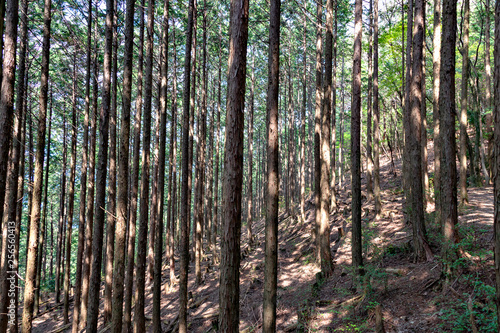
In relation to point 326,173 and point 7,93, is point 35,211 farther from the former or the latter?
point 326,173

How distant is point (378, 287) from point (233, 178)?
5.79 metres

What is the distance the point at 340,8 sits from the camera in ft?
57.1

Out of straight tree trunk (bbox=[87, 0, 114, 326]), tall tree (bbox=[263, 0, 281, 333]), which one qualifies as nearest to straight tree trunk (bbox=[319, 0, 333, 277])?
tall tree (bbox=[263, 0, 281, 333])

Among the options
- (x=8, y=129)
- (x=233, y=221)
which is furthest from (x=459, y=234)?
(x=8, y=129)

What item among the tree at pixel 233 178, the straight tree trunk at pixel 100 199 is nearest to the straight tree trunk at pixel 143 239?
the straight tree trunk at pixel 100 199

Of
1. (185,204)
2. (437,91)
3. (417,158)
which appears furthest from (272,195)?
(437,91)

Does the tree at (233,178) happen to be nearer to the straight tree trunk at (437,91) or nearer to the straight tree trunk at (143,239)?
the straight tree trunk at (143,239)

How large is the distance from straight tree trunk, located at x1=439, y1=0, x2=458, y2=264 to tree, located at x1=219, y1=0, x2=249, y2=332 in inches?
190

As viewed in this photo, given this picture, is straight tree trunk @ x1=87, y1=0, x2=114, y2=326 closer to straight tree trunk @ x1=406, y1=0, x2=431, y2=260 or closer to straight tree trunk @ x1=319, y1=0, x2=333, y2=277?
straight tree trunk @ x1=319, y1=0, x2=333, y2=277

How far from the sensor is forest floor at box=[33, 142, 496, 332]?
6102 mm

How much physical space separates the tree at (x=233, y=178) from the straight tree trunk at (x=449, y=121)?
4819 mm

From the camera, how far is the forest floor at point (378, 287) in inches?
240

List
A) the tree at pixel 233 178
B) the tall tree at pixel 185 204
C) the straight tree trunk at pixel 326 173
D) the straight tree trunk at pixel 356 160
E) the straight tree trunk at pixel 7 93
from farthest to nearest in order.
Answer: the straight tree trunk at pixel 326 173 → the tall tree at pixel 185 204 → the straight tree trunk at pixel 356 160 → the straight tree trunk at pixel 7 93 → the tree at pixel 233 178

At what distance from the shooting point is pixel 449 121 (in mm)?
7094
